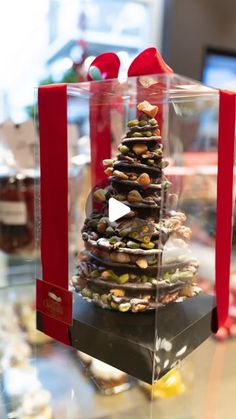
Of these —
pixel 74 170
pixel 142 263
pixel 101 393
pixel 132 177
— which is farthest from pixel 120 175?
pixel 74 170

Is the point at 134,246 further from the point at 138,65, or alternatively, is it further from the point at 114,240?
the point at 138,65

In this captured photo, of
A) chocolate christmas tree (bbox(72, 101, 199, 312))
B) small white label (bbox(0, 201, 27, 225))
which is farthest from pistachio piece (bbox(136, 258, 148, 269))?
small white label (bbox(0, 201, 27, 225))

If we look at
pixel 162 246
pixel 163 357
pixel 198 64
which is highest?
pixel 198 64

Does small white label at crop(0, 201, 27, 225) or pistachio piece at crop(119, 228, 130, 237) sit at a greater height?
pistachio piece at crop(119, 228, 130, 237)

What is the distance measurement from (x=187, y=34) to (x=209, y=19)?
0.46 feet

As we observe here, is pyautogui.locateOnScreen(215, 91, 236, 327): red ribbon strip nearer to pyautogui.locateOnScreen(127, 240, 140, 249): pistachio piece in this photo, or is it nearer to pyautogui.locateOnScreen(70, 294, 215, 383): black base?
pyautogui.locateOnScreen(70, 294, 215, 383): black base

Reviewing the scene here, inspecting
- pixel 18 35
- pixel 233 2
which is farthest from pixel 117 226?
pixel 233 2

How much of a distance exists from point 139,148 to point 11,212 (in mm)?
606

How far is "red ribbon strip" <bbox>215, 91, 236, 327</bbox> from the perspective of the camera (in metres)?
0.60

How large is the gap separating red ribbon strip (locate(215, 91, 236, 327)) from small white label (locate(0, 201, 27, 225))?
587mm

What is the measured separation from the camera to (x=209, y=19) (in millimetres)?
1808

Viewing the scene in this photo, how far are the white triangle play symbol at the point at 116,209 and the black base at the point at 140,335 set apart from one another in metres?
0.13

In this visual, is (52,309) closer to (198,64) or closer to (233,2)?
(198,64)

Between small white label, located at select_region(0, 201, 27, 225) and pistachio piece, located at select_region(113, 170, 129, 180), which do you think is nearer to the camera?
pistachio piece, located at select_region(113, 170, 129, 180)
